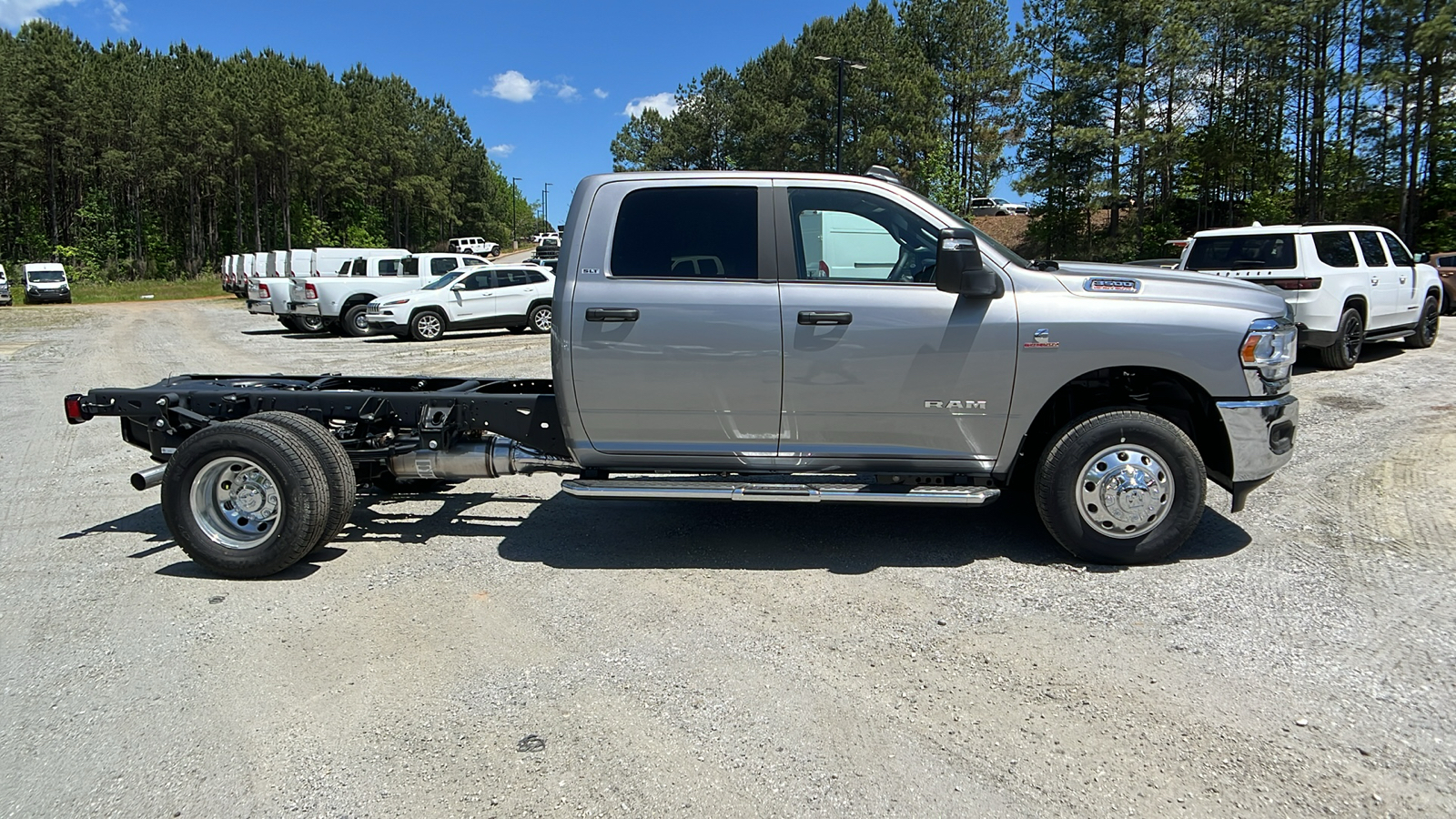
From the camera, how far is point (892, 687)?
3.57m

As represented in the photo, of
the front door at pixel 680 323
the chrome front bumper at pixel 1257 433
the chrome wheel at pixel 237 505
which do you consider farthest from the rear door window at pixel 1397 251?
the chrome wheel at pixel 237 505

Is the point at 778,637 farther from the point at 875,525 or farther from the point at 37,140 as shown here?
the point at 37,140

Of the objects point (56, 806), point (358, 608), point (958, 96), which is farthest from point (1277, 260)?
point (958, 96)

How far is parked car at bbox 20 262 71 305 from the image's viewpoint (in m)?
38.0

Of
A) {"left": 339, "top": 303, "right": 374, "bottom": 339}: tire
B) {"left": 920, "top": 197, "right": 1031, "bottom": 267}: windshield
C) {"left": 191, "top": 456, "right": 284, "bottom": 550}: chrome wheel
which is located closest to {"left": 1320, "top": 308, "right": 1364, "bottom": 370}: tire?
{"left": 920, "top": 197, "right": 1031, "bottom": 267}: windshield

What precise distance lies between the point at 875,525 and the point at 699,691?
2.38 m

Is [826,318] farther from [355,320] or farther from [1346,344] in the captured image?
[355,320]

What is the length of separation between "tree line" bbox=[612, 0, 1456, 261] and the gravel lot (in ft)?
69.3

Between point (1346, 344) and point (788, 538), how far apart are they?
9680mm

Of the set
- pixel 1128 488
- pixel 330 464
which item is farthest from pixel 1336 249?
pixel 330 464

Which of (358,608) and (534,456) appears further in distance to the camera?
(534,456)

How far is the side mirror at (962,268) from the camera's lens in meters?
4.45

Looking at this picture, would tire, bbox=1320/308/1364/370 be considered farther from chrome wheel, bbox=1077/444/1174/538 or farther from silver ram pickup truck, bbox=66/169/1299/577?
chrome wheel, bbox=1077/444/1174/538

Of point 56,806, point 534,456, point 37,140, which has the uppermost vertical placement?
point 37,140
